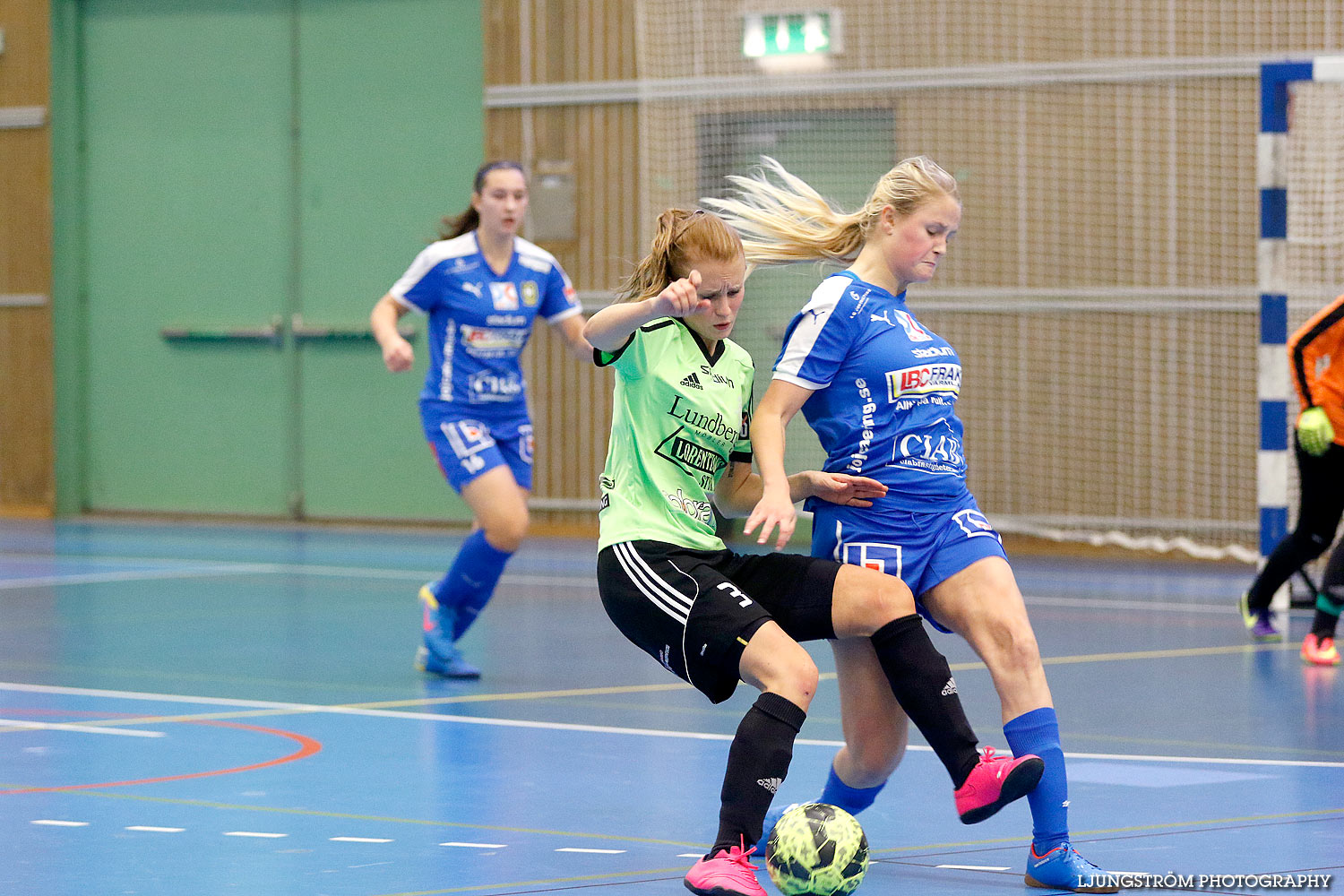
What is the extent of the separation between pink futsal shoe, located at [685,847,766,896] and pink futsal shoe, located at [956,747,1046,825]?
48 centimetres

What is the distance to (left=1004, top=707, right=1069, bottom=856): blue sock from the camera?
3.93 meters

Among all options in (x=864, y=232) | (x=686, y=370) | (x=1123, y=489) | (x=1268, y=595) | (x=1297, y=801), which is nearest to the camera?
(x=686, y=370)

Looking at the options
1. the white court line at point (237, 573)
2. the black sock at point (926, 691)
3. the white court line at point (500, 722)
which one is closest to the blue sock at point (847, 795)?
the black sock at point (926, 691)

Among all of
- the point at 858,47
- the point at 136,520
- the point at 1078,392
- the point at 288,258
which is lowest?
the point at 136,520

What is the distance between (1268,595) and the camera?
835 cm

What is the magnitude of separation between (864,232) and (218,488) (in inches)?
510

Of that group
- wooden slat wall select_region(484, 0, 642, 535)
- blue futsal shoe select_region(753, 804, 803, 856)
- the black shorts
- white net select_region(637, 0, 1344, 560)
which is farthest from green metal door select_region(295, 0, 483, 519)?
A: the black shorts

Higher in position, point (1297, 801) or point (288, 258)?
point (288, 258)

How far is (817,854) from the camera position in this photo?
12.2 ft

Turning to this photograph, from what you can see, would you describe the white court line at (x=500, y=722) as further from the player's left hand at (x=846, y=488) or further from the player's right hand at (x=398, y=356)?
the player's left hand at (x=846, y=488)

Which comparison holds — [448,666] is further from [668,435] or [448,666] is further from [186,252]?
[186,252]

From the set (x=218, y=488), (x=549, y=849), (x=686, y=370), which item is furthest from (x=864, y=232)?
(x=218, y=488)

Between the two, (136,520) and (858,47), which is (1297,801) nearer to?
(858,47)

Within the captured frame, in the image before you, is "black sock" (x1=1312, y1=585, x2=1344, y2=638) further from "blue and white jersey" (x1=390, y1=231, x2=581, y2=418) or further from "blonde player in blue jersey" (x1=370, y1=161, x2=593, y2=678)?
"blue and white jersey" (x1=390, y1=231, x2=581, y2=418)
